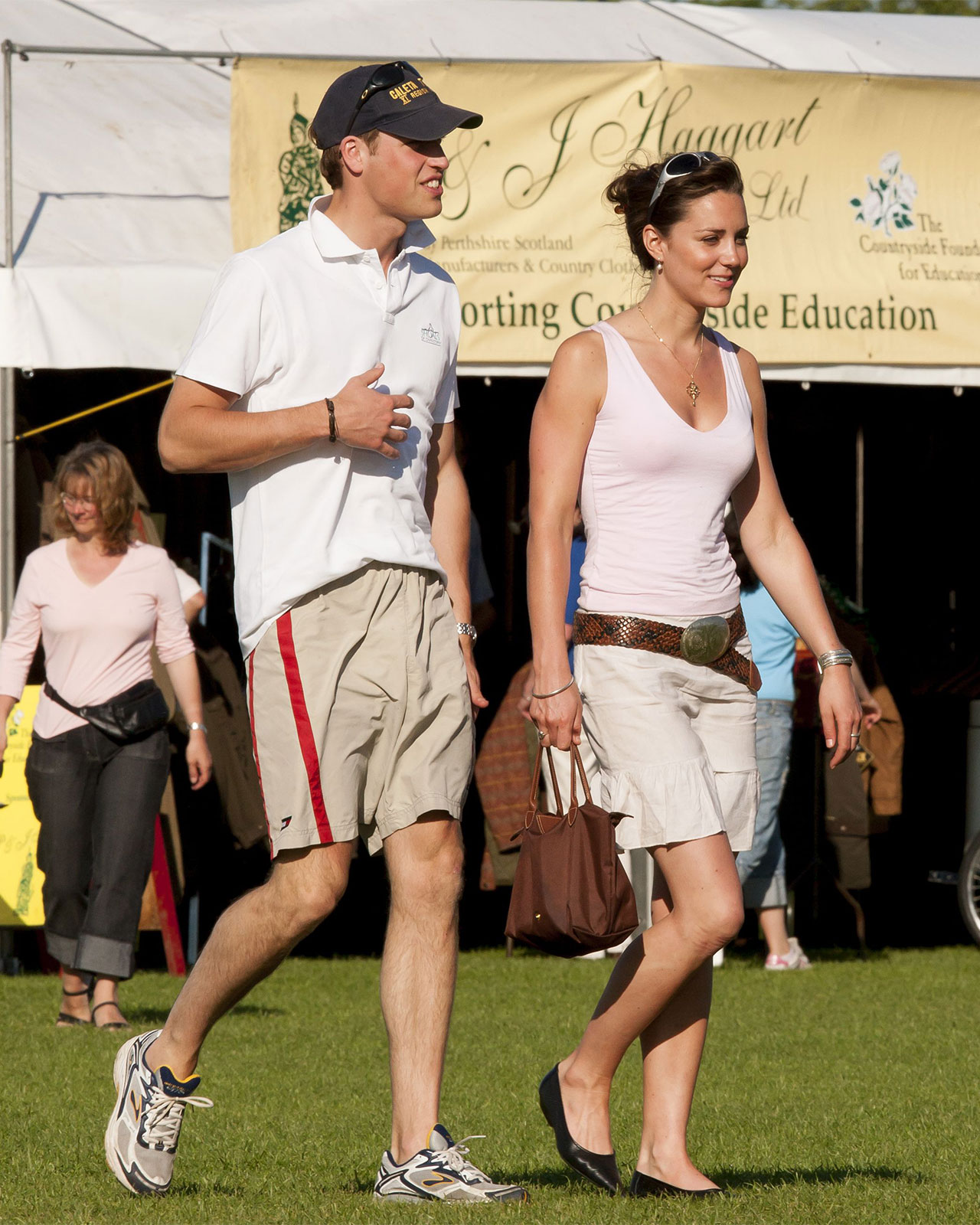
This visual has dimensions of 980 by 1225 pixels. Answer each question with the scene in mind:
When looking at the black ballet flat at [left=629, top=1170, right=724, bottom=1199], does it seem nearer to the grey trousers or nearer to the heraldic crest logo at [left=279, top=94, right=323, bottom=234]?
the grey trousers

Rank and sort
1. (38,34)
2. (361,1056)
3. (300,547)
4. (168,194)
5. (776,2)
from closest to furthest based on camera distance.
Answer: (300,547) < (361,1056) < (168,194) < (38,34) < (776,2)

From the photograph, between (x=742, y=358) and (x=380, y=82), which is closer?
(x=380, y=82)

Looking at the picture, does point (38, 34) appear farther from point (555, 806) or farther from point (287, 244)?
point (555, 806)

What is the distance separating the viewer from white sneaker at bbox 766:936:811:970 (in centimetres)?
919

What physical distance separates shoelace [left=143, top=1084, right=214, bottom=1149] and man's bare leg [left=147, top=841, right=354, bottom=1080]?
0.05 m

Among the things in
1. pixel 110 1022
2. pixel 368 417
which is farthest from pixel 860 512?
pixel 368 417

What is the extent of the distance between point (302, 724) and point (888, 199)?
5607mm

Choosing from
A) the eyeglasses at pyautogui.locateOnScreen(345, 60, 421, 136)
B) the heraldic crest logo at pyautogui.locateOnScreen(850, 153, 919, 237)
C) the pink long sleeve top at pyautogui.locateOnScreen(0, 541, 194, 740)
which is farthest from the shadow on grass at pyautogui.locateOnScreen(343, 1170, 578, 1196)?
the heraldic crest logo at pyautogui.locateOnScreen(850, 153, 919, 237)

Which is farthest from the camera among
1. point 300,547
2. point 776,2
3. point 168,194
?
point 776,2

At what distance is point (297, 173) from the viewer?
8.24 metres

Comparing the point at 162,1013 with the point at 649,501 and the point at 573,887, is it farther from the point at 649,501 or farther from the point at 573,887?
the point at 649,501

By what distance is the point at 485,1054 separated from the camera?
6.69m

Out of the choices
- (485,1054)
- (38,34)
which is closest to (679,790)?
(485,1054)

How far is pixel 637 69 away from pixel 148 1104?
5.66 m
